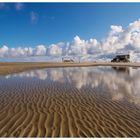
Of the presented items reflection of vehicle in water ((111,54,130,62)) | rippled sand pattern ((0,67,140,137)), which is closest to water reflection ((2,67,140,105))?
rippled sand pattern ((0,67,140,137))

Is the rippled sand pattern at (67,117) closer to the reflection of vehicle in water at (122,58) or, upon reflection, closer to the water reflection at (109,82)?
the water reflection at (109,82)

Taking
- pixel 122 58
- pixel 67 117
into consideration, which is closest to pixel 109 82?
pixel 67 117

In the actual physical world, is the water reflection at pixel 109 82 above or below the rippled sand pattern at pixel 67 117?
below

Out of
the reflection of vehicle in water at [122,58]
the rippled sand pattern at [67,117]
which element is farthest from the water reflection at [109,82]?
the reflection of vehicle in water at [122,58]

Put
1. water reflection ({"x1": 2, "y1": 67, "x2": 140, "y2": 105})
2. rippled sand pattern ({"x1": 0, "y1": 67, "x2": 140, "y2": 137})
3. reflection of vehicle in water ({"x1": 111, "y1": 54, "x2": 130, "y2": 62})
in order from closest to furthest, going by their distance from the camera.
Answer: rippled sand pattern ({"x1": 0, "y1": 67, "x2": 140, "y2": 137}), water reflection ({"x1": 2, "y1": 67, "x2": 140, "y2": 105}), reflection of vehicle in water ({"x1": 111, "y1": 54, "x2": 130, "y2": 62})

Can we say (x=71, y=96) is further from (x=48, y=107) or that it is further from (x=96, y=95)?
(x=48, y=107)

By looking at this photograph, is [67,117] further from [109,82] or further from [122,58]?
[122,58]

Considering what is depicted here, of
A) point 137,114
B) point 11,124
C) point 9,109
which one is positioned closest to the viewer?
point 11,124

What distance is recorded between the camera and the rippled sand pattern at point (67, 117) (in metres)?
5.96

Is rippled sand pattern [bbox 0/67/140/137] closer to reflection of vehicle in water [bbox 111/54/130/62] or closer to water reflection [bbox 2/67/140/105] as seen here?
water reflection [bbox 2/67/140/105]

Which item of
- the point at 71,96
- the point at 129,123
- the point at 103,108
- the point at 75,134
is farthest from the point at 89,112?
the point at 71,96

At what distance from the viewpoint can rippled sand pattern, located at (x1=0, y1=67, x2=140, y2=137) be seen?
5965mm

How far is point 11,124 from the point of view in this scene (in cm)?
664

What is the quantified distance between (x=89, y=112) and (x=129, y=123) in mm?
1825
